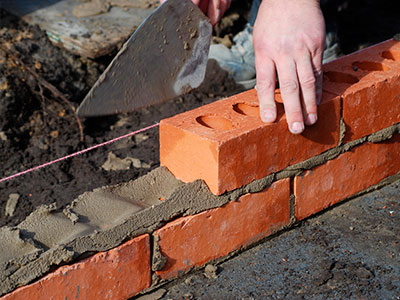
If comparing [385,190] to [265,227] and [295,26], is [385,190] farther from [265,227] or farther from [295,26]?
[295,26]

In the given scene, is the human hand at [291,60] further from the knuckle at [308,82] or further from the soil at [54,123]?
the soil at [54,123]

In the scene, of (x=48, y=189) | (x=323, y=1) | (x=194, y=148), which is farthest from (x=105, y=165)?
(x=323, y=1)

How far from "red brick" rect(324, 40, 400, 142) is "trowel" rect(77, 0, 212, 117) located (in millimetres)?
696

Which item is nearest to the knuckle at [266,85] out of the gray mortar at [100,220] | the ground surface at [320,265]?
the gray mortar at [100,220]

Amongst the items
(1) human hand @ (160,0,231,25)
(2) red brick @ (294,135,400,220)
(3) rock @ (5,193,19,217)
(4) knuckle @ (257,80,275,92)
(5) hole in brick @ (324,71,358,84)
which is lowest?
(3) rock @ (5,193,19,217)

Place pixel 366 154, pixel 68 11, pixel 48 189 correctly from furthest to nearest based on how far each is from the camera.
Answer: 1. pixel 68 11
2. pixel 48 189
3. pixel 366 154

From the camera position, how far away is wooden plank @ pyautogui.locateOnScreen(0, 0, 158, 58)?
15.8 ft

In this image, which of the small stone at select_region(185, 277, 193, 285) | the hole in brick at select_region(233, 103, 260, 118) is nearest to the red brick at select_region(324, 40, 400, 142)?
the hole in brick at select_region(233, 103, 260, 118)

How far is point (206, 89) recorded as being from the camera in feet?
16.0

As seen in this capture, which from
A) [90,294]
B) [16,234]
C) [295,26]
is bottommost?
[90,294]

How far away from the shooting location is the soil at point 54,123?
12.5 ft

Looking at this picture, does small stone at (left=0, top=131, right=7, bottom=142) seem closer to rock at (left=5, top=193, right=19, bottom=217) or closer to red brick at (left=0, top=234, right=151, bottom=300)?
rock at (left=5, top=193, right=19, bottom=217)

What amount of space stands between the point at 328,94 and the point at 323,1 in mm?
3002

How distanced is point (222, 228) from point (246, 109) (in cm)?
61
